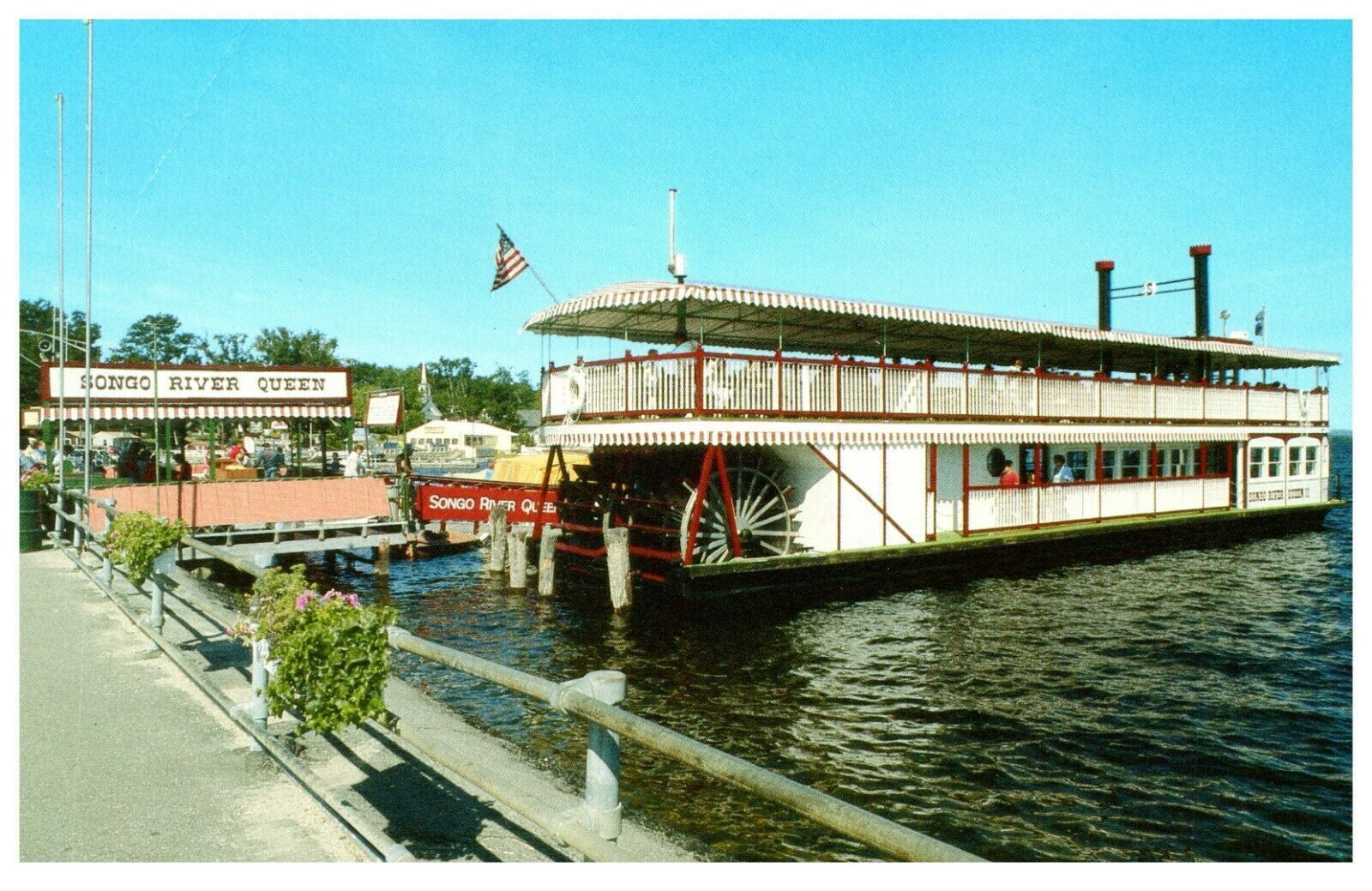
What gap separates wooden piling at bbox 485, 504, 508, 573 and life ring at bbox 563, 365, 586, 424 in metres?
4.24

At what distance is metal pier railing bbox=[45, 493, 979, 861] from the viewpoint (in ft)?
7.55

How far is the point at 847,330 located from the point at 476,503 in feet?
32.3

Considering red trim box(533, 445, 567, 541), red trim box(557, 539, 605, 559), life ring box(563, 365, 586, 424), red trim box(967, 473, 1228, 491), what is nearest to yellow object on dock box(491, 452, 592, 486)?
red trim box(533, 445, 567, 541)

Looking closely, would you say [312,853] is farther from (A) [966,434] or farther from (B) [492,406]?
(B) [492,406]

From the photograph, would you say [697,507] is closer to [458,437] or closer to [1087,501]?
[1087,501]

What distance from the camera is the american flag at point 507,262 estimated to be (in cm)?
1845

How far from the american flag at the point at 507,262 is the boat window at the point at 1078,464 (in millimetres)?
14478

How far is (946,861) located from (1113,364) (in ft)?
99.0

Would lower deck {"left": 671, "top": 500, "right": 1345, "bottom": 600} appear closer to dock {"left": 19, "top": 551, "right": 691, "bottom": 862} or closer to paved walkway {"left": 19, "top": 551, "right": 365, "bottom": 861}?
dock {"left": 19, "top": 551, "right": 691, "bottom": 862}

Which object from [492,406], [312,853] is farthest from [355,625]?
[492,406]

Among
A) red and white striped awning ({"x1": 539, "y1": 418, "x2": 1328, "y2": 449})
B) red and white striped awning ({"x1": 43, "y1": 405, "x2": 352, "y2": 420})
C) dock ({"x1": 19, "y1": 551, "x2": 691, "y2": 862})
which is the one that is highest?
red and white striped awning ({"x1": 43, "y1": 405, "x2": 352, "y2": 420})

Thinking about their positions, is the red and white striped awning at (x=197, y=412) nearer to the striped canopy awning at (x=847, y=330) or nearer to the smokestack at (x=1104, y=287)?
the striped canopy awning at (x=847, y=330)

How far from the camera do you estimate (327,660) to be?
385 centimetres

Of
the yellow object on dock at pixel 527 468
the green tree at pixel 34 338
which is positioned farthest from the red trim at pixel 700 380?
the green tree at pixel 34 338
